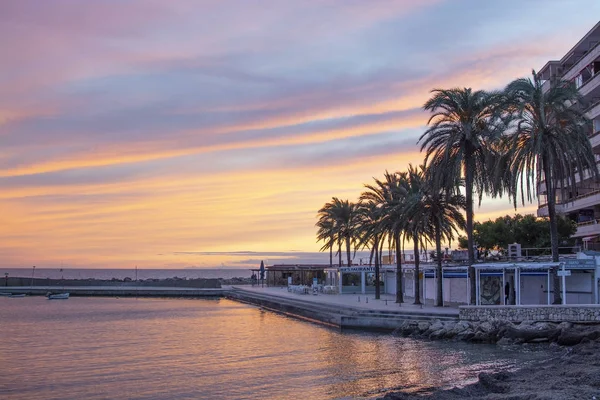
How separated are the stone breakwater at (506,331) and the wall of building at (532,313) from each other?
0.52 metres

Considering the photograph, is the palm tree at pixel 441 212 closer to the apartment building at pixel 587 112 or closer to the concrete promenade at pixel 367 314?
the concrete promenade at pixel 367 314

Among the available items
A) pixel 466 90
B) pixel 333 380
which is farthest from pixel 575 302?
pixel 333 380

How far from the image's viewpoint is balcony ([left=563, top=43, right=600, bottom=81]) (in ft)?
184

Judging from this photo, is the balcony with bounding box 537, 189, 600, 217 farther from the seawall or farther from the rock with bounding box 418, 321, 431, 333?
the rock with bounding box 418, 321, 431, 333

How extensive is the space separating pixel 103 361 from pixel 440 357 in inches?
651

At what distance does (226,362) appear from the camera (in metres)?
30.9

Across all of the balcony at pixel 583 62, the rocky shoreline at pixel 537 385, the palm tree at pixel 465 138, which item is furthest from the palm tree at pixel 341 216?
the rocky shoreline at pixel 537 385

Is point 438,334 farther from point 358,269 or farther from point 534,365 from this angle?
point 358,269

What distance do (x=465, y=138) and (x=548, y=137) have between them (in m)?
5.79

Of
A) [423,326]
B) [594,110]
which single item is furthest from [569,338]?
[594,110]

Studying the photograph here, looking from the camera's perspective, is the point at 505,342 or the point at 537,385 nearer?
the point at 537,385

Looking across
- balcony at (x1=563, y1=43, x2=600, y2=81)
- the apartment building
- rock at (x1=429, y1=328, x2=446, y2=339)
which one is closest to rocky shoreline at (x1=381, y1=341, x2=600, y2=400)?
rock at (x1=429, y1=328, x2=446, y2=339)

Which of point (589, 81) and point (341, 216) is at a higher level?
point (589, 81)

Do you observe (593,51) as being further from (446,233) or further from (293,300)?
(293,300)
